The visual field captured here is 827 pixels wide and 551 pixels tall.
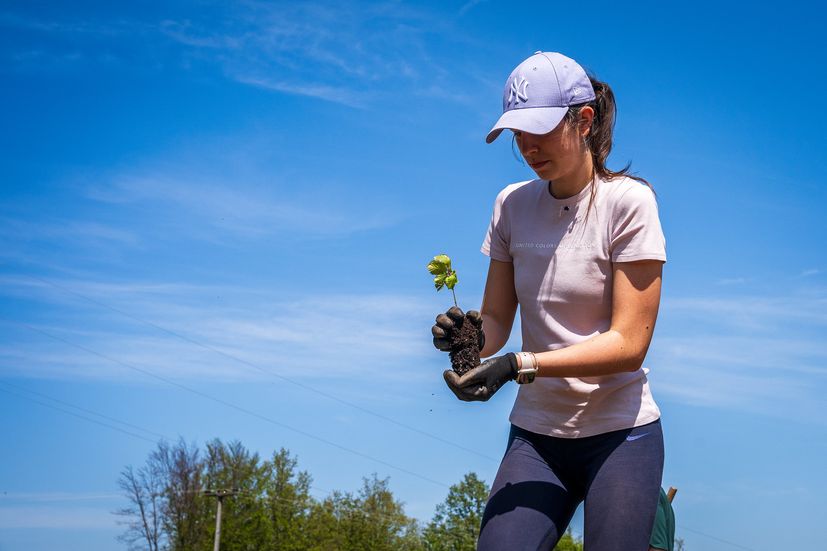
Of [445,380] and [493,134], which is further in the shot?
[493,134]

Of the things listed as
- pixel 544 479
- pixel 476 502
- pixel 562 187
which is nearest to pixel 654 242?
pixel 562 187

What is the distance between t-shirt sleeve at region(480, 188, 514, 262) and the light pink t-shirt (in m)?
0.17

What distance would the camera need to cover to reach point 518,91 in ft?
11.5

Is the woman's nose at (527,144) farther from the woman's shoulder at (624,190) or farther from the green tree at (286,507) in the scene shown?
the green tree at (286,507)

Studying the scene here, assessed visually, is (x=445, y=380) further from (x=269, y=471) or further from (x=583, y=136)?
(x=269, y=471)

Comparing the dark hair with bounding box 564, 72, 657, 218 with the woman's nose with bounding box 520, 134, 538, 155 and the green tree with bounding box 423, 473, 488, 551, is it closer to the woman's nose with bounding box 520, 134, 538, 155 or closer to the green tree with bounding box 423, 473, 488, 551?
the woman's nose with bounding box 520, 134, 538, 155

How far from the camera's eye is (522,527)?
3252 millimetres

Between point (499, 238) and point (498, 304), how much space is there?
0.86 ft

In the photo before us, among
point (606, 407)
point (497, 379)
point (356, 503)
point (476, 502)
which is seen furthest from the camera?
Result: point (476, 502)

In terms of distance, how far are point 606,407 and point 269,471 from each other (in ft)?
176

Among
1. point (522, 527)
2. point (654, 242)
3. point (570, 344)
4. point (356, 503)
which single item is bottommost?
point (522, 527)

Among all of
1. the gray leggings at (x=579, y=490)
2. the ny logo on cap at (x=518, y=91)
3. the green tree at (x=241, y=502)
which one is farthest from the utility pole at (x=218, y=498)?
the ny logo on cap at (x=518, y=91)

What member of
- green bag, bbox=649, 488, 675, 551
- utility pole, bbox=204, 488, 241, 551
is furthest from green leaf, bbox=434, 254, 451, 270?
utility pole, bbox=204, 488, 241, 551

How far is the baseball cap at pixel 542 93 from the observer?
11.0ft
